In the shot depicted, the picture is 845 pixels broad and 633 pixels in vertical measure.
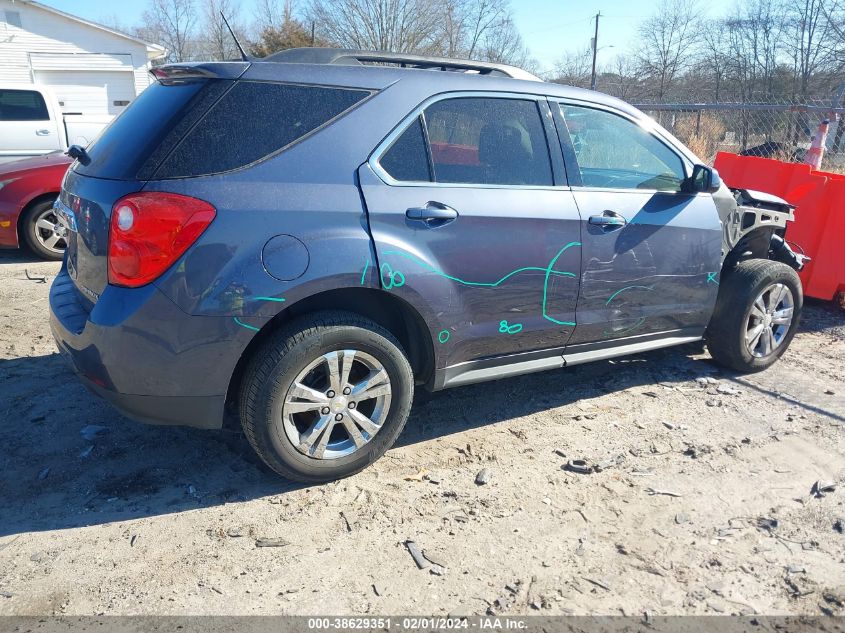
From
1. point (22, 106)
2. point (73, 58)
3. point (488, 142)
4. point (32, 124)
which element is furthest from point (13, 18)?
point (488, 142)

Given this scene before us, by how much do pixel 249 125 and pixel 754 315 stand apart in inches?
140

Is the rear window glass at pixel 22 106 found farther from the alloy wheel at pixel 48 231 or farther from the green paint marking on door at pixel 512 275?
the green paint marking on door at pixel 512 275

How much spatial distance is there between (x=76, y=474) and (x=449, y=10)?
105ft

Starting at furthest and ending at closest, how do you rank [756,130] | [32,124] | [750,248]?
[756,130]
[32,124]
[750,248]

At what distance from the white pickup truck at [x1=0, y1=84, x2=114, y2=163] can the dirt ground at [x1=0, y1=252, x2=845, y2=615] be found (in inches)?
299

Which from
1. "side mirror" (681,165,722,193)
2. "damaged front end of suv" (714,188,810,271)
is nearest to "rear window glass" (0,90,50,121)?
"side mirror" (681,165,722,193)

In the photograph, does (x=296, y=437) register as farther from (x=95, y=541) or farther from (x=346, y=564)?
(x=95, y=541)

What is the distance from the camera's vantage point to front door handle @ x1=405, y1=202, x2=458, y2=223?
124 inches

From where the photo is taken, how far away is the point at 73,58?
25781mm

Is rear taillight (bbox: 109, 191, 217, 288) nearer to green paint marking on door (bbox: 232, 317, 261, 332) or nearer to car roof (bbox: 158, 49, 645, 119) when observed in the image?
green paint marking on door (bbox: 232, 317, 261, 332)

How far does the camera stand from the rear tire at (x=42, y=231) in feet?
24.1

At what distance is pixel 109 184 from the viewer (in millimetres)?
2842

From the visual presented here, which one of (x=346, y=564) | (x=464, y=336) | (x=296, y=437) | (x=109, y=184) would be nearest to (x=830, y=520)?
(x=464, y=336)

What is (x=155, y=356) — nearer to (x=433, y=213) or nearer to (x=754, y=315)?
(x=433, y=213)
